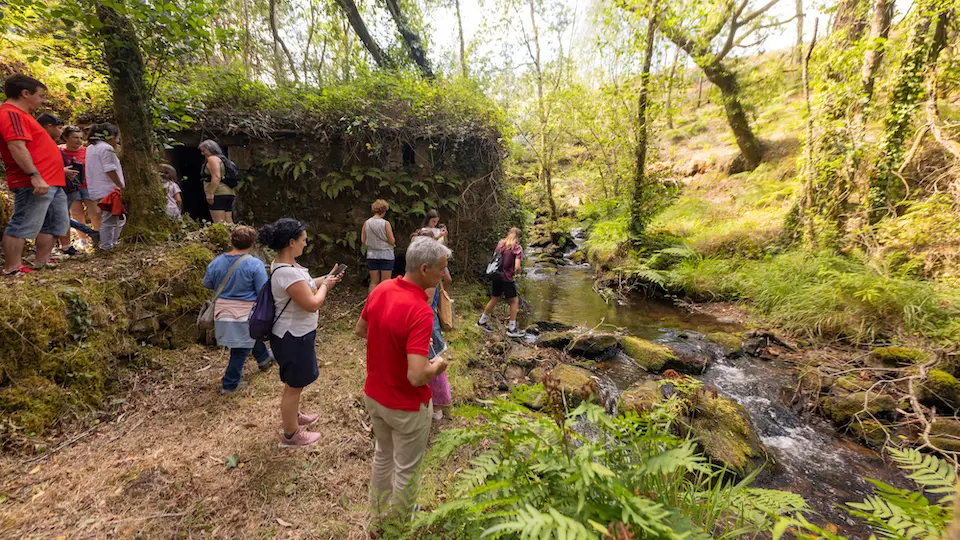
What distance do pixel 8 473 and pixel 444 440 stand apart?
361 cm

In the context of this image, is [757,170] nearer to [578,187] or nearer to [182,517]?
[578,187]

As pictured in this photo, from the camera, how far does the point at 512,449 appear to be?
6.46ft

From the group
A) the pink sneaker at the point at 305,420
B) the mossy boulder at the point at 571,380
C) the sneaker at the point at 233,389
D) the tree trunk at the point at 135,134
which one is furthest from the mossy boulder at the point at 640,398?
the tree trunk at the point at 135,134

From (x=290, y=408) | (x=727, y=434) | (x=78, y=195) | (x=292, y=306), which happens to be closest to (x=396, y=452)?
(x=290, y=408)

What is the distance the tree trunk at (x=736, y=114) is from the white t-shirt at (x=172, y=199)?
49.2 feet

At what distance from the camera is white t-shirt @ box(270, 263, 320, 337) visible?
2.99 meters

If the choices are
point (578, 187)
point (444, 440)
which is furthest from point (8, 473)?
point (578, 187)

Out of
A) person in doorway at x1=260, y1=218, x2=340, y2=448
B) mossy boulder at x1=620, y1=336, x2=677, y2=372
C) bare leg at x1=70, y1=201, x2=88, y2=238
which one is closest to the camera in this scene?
person in doorway at x1=260, y1=218, x2=340, y2=448

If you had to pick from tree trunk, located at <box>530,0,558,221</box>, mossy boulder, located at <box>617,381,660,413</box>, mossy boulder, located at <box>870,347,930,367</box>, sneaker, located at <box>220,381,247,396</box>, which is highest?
tree trunk, located at <box>530,0,558,221</box>

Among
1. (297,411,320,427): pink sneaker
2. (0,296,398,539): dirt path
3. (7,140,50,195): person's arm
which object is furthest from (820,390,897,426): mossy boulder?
(7,140,50,195): person's arm

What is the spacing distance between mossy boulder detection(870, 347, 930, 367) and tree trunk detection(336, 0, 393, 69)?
13.4 metres

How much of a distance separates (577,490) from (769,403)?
5631 millimetres

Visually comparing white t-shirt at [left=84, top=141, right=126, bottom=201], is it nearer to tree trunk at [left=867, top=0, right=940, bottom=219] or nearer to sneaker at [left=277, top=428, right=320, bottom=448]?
sneaker at [left=277, top=428, right=320, bottom=448]

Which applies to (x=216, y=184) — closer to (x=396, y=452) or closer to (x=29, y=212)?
(x=29, y=212)
